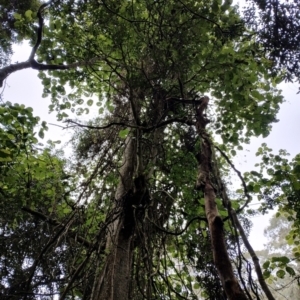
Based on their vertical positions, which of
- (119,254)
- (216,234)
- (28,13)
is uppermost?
(28,13)

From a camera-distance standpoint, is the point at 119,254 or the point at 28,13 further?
the point at 28,13

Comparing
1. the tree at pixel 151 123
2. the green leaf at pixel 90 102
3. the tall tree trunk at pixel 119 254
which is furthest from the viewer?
the green leaf at pixel 90 102

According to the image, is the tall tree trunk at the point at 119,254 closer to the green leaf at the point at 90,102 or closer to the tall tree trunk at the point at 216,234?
the tall tree trunk at the point at 216,234

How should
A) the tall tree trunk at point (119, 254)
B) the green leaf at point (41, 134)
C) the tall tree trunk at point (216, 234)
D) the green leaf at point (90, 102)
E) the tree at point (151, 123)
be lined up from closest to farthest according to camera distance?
the tall tree trunk at point (216, 234) < the tall tree trunk at point (119, 254) < the tree at point (151, 123) < the green leaf at point (41, 134) < the green leaf at point (90, 102)

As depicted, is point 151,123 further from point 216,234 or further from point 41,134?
point 216,234

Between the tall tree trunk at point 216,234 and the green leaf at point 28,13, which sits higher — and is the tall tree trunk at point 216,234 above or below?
below

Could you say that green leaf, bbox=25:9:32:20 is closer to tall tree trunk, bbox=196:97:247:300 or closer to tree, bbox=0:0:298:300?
tree, bbox=0:0:298:300

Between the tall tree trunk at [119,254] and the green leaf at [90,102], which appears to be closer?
the tall tree trunk at [119,254]

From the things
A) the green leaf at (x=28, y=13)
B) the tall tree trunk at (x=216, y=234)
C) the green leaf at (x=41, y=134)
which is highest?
the green leaf at (x=28, y=13)

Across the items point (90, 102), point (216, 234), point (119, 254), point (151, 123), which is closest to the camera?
point (216, 234)

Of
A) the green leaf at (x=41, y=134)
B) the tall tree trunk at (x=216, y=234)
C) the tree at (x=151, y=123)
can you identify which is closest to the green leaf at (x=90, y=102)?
the tree at (x=151, y=123)

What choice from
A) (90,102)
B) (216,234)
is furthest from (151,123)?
(216,234)

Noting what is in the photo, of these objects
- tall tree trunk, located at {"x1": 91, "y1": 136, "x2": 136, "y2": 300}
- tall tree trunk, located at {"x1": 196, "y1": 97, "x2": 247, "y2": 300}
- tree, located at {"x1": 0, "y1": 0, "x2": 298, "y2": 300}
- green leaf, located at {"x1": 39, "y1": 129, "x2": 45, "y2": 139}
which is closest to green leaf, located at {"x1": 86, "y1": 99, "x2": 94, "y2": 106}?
tree, located at {"x1": 0, "y1": 0, "x2": 298, "y2": 300}

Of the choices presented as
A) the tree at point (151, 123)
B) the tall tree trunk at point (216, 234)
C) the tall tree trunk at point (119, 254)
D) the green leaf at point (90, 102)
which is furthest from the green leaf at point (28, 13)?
the tall tree trunk at point (216, 234)
